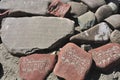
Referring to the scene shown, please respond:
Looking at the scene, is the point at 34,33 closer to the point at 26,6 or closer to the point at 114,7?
the point at 26,6

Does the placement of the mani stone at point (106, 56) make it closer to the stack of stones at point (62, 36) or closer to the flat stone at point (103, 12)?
the stack of stones at point (62, 36)

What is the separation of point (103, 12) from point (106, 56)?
1.06ft

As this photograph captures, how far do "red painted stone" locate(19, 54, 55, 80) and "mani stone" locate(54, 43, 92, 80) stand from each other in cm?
6

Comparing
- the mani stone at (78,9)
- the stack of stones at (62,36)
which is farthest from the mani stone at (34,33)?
the mani stone at (78,9)

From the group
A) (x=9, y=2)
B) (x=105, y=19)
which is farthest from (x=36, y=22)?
(x=105, y=19)

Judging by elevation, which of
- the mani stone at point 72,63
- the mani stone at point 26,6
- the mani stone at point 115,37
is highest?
the mani stone at point 26,6

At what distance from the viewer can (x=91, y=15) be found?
7.06 feet

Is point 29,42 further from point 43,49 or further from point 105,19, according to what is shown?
point 105,19

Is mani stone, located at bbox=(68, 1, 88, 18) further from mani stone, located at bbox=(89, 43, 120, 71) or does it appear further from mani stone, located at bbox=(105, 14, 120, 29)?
mani stone, located at bbox=(89, 43, 120, 71)

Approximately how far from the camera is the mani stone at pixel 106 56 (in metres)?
1.96

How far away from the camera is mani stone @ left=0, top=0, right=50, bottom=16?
2.27m

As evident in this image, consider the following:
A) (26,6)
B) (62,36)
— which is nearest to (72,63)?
(62,36)

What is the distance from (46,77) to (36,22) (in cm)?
40

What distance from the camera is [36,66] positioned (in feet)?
6.64
